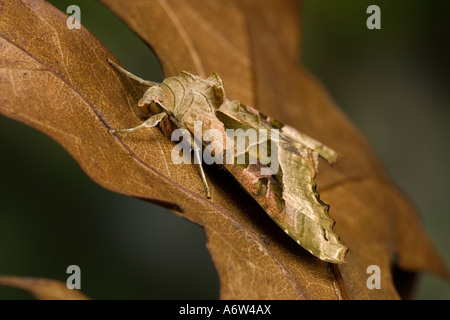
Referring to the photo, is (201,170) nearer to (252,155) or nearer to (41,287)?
(252,155)

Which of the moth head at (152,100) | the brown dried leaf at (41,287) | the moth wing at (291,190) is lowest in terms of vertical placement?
the brown dried leaf at (41,287)

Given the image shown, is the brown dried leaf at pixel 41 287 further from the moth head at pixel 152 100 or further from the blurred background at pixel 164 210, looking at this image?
the blurred background at pixel 164 210

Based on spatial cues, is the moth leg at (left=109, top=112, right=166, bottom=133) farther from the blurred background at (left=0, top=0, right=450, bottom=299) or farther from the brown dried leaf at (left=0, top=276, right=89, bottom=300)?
the brown dried leaf at (left=0, top=276, right=89, bottom=300)

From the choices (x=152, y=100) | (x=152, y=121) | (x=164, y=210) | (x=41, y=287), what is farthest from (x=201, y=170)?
(x=164, y=210)

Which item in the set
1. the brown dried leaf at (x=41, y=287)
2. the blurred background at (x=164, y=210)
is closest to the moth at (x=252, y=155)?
the blurred background at (x=164, y=210)

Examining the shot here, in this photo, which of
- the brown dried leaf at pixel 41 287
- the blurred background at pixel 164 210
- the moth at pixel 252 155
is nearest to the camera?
the brown dried leaf at pixel 41 287
